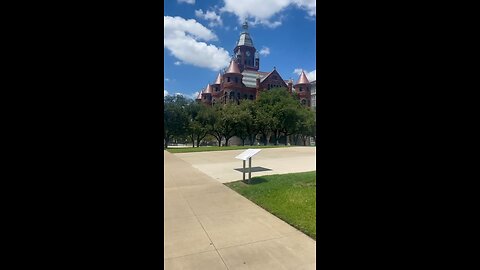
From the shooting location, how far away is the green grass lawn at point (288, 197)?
466cm

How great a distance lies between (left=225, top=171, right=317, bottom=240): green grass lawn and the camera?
15.3 ft

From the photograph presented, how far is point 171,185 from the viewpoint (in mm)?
8281

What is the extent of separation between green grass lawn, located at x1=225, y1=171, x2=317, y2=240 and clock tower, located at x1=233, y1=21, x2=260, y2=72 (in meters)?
78.1

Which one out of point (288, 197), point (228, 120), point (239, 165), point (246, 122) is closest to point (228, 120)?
point (228, 120)

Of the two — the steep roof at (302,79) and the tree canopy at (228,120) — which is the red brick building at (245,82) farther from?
the tree canopy at (228,120)

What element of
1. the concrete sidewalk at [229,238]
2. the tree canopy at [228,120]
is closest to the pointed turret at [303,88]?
the tree canopy at [228,120]

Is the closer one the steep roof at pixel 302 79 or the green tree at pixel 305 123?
the green tree at pixel 305 123

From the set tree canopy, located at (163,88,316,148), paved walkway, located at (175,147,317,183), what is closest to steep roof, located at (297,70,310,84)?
tree canopy, located at (163,88,316,148)

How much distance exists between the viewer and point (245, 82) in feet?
233

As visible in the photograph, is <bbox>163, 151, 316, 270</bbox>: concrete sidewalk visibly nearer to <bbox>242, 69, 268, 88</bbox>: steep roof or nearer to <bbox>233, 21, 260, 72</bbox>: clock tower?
<bbox>242, 69, 268, 88</bbox>: steep roof

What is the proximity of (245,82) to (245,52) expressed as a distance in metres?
19.8

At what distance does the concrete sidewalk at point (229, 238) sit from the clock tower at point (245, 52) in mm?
80892
